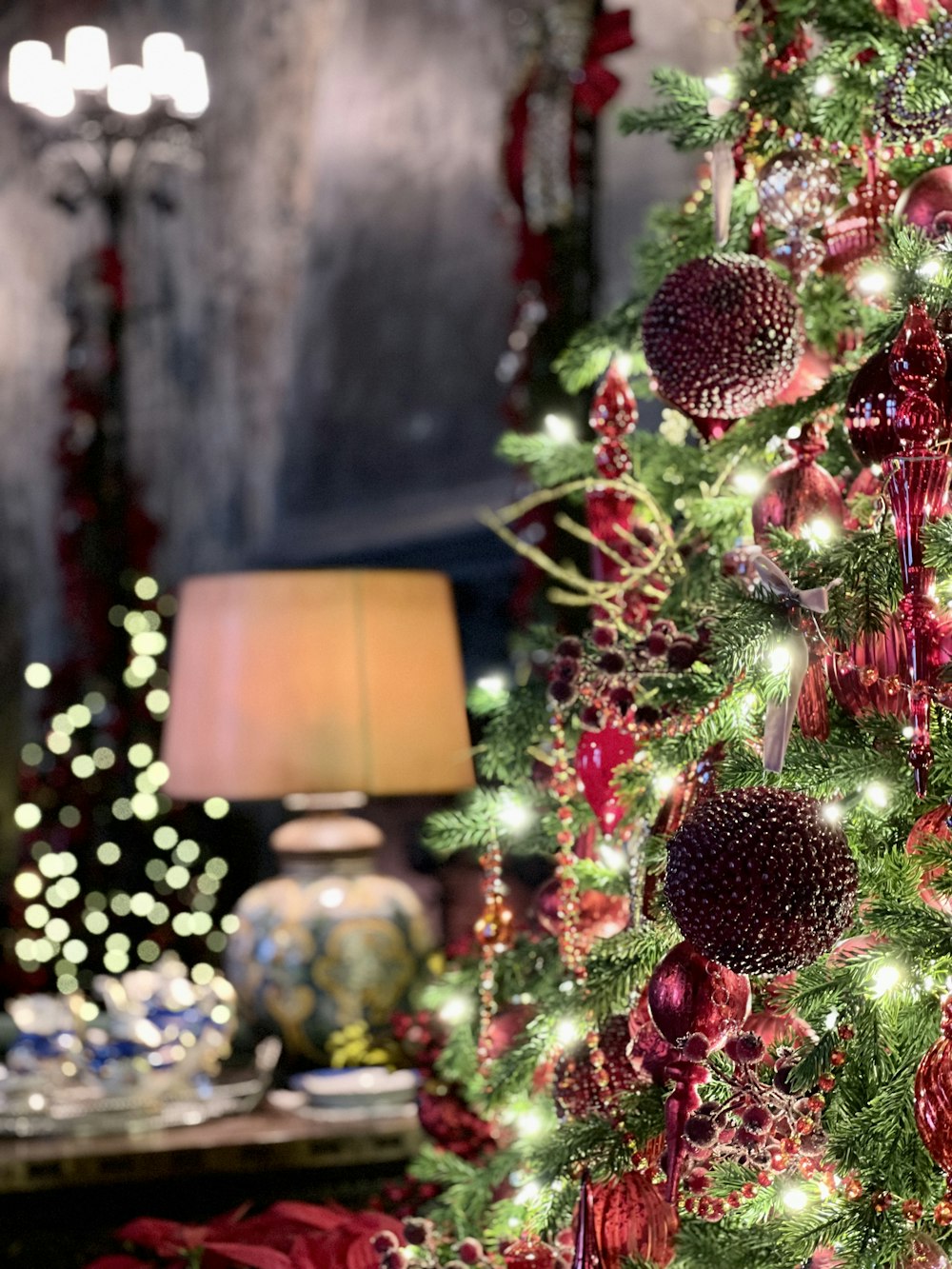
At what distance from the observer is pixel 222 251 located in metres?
3.95

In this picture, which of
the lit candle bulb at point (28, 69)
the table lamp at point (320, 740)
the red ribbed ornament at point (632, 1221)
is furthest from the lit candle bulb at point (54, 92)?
the red ribbed ornament at point (632, 1221)

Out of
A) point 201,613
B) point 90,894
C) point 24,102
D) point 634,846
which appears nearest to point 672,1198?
point 634,846

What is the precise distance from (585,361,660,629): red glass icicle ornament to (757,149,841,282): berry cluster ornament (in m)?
0.19

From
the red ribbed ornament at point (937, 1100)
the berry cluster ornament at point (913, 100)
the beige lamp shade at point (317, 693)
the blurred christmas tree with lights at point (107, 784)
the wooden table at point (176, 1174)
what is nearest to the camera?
the red ribbed ornament at point (937, 1100)

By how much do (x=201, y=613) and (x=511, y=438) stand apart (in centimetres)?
82

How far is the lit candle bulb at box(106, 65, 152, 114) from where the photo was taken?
138 inches

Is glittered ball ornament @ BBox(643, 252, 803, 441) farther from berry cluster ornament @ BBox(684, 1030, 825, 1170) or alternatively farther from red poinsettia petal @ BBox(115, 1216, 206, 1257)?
red poinsettia petal @ BBox(115, 1216, 206, 1257)

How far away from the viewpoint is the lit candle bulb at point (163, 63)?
3431 millimetres

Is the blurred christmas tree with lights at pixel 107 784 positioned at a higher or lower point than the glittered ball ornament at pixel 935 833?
lower

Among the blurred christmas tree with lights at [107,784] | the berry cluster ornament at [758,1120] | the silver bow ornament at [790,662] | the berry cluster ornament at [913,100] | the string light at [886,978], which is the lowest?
the blurred christmas tree with lights at [107,784]

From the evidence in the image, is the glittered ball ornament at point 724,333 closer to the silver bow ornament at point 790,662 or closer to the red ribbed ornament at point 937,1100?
the silver bow ornament at point 790,662

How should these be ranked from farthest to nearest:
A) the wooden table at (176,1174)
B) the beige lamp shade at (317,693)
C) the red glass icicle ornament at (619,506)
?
1. the beige lamp shade at (317,693)
2. the wooden table at (176,1174)
3. the red glass icicle ornament at (619,506)

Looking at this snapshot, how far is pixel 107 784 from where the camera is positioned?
3707mm

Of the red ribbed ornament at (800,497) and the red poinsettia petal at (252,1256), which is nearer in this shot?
the red ribbed ornament at (800,497)
